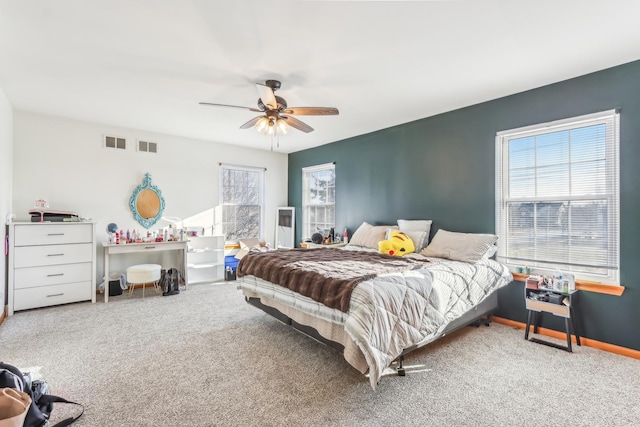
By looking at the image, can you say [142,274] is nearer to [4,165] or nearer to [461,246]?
[4,165]

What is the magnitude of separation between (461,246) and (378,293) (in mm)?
1760

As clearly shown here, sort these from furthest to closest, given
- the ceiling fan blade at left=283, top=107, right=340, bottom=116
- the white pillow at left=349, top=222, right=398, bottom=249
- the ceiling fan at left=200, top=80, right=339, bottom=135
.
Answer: the white pillow at left=349, top=222, right=398, bottom=249
the ceiling fan blade at left=283, top=107, right=340, bottom=116
the ceiling fan at left=200, top=80, right=339, bottom=135

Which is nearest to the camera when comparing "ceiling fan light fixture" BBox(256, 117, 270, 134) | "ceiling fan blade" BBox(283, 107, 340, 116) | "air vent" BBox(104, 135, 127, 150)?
"ceiling fan blade" BBox(283, 107, 340, 116)

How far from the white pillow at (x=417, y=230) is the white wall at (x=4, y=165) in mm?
4797

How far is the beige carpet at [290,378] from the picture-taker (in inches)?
72.2

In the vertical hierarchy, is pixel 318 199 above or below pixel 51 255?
above

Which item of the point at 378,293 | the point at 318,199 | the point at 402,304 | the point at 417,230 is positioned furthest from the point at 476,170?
the point at 318,199

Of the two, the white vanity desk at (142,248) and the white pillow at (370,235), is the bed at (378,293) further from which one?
the white vanity desk at (142,248)

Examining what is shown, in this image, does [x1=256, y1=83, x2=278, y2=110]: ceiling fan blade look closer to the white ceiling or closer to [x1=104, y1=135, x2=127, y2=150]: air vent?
the white ceiling

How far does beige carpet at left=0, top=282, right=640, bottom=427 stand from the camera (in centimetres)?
183

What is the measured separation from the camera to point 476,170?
147 inches

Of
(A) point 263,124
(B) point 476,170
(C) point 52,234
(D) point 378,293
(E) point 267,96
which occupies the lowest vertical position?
(D) point 378,293

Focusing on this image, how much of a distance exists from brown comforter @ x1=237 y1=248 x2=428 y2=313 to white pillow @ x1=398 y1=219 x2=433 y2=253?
1.97 feet

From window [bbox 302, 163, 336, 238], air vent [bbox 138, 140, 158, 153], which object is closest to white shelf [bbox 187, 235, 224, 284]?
air vent [bbox 138, 140, 158, 153]
